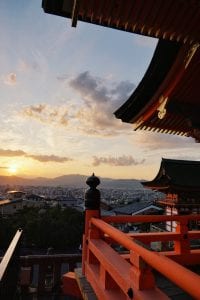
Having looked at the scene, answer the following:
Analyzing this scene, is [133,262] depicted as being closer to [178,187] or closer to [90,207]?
[90,207]

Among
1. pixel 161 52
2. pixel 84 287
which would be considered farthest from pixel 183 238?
pixel 161 52

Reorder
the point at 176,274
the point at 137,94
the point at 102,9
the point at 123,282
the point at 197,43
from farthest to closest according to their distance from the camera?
the point at 137,94 < the point at 197,43 < the point at 102,9 < the point at 123,282 < the point at 176,274

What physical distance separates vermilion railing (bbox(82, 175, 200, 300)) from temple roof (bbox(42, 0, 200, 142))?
5.19 feet

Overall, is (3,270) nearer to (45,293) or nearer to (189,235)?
(189,235)

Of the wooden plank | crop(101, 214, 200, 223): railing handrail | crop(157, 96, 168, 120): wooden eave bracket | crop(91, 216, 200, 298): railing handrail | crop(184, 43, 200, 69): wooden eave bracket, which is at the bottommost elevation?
the wooden plank

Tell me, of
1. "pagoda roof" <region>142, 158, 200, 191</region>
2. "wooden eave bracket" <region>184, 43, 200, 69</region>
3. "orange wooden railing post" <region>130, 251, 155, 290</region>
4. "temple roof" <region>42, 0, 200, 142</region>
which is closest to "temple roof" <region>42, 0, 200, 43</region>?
"temple roof" <region>42, 0, 200, 142</region>

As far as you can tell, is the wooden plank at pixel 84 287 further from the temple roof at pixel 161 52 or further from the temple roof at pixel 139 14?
the temple roof at pixel 139 14

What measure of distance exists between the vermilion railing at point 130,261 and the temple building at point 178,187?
37.1 feet

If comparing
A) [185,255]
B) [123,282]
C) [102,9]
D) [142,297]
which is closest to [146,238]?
[185,255]

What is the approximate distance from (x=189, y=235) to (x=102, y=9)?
3.82m

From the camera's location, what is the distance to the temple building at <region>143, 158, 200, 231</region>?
15797 millimetres

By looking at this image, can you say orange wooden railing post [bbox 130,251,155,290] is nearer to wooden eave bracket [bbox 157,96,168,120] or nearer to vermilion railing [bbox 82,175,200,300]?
vermilion railing [bbox 82,175,200,300]

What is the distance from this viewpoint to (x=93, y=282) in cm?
350

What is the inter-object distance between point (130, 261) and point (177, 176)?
48.7 ft
